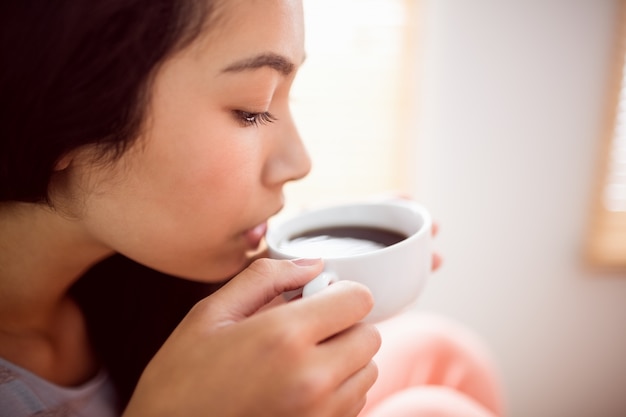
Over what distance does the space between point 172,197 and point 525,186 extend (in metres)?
1.23

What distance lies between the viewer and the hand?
1.42 ft

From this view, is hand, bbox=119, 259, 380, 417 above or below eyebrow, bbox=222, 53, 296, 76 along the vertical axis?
below

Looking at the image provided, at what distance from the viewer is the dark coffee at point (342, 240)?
0.72 metres

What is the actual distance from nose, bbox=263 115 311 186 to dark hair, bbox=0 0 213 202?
193mm

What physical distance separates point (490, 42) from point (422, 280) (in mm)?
972

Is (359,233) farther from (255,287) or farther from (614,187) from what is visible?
(614,187)

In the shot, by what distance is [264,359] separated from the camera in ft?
1.42

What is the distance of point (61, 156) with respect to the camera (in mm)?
557

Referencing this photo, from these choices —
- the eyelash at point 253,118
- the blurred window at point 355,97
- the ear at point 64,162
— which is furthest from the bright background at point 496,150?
the ear at point 64,162

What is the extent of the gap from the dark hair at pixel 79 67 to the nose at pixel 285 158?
0.19m

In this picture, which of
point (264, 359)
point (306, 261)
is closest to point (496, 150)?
point (306, 261)

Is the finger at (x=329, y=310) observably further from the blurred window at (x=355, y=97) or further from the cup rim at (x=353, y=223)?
the blurred window at (x=355, y=97)

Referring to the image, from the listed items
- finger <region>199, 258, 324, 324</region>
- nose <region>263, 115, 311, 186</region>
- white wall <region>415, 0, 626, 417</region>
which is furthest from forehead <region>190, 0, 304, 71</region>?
white wall <region>415, 0, 626, 417</region>

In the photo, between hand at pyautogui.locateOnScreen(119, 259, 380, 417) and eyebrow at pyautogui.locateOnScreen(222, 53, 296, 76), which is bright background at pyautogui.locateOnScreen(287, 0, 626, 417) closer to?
eyebrow at pyautogui.locateOnScreen(222, 53, 296, 76)
